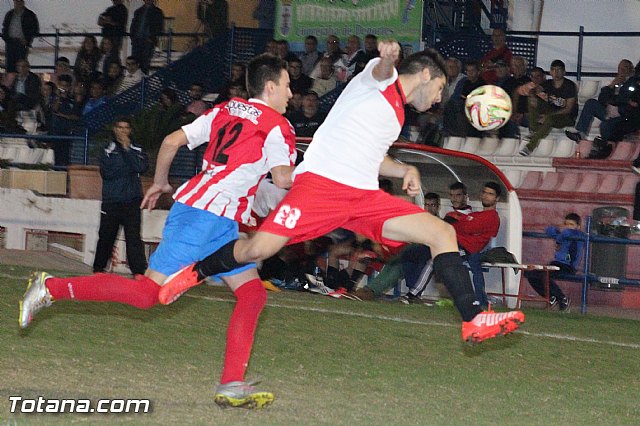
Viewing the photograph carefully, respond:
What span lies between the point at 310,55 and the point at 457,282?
13368 mm

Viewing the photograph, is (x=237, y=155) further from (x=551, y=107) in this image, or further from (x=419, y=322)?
(x=551, y=107)

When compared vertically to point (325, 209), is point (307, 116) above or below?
above

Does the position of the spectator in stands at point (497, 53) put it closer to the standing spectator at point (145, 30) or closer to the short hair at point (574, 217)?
the short hair at point (574, 217)

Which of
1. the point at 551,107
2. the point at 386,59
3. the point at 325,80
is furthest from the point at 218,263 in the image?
the point at 325,80

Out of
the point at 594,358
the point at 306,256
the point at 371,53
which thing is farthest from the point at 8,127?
the point at 594,358

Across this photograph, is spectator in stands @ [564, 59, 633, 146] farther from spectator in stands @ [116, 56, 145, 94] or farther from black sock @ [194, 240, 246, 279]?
black sock @ [194, 240, 246, 279]

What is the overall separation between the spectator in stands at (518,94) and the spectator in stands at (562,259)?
271 cm

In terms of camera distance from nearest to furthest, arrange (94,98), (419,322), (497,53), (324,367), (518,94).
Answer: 1. (324,367)
2. (419,322)
3. (518,94)
4. (497,53)
5. (94,98)

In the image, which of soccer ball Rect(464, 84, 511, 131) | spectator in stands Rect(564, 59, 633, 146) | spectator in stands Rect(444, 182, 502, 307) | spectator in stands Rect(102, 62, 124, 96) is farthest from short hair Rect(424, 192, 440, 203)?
spectator in stands Rect(102, 62, 124, 96)

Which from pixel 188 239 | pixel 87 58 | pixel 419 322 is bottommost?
pixel 419 322

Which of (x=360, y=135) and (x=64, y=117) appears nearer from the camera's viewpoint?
(x=360, y=135)

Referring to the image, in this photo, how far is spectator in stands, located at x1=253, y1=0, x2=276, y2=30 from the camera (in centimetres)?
2288

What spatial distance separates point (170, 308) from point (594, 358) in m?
3.95

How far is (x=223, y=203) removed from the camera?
21.4 ft
